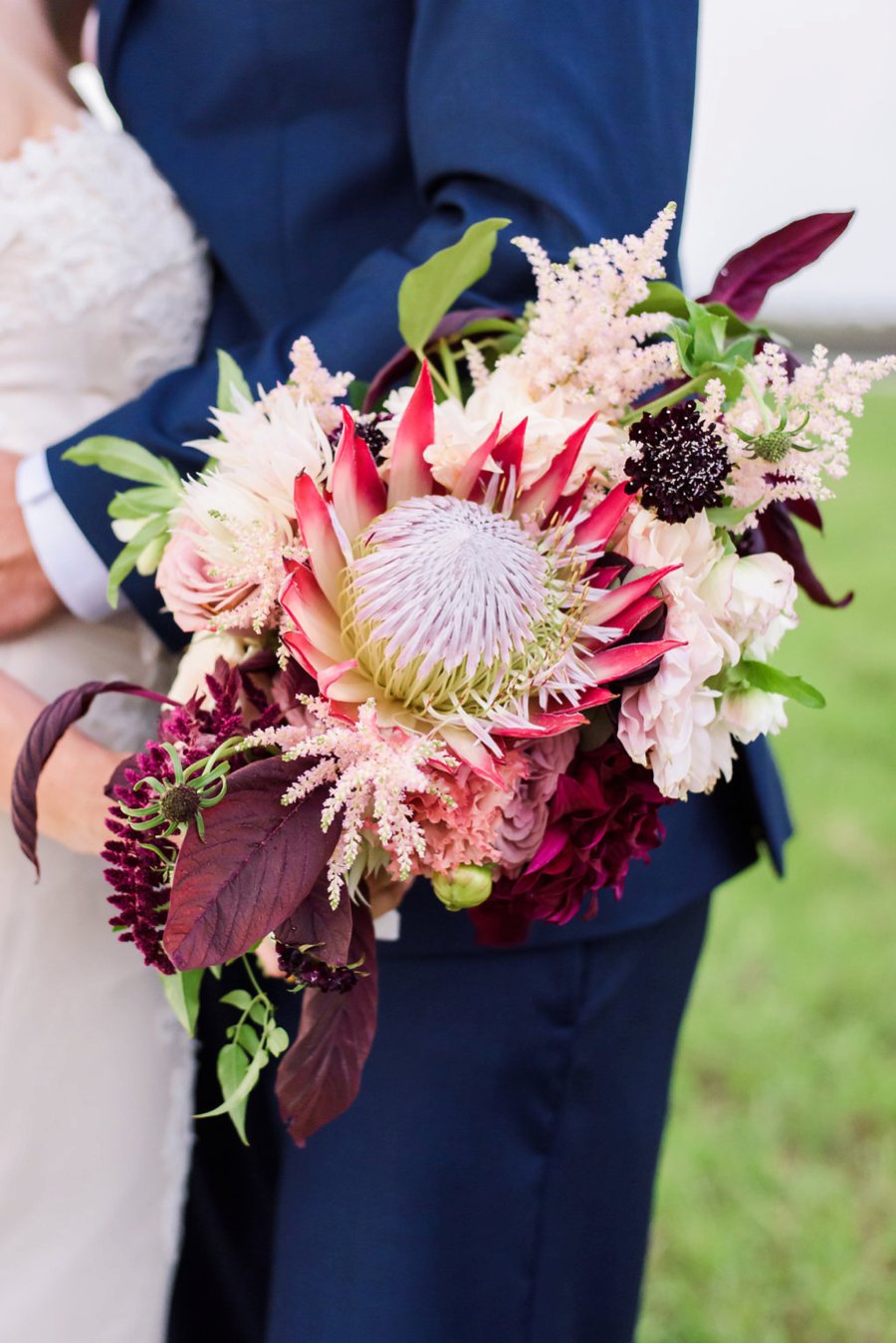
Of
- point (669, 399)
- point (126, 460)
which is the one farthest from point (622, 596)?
point (126, 460)

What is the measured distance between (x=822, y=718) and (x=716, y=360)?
3.11 meters

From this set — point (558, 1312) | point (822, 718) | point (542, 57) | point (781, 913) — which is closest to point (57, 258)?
point (542, 57)

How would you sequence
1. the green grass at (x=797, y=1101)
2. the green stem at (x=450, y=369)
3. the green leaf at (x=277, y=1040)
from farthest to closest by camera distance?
the green grass at (x=797, y=1101)
the green stem at (x=450, y=369)
the green leaf at (x=277, y=1040)

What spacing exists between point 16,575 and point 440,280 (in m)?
0.44

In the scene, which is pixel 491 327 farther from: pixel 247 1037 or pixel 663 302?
pixel 247 1037

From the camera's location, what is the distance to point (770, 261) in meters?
0.75

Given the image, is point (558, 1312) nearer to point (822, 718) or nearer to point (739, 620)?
point (739, 620)

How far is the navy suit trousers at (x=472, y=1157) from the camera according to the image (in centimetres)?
94

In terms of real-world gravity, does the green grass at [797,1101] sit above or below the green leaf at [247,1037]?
below

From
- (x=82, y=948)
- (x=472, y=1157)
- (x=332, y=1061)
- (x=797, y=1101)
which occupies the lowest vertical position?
(x=797, y=1101)

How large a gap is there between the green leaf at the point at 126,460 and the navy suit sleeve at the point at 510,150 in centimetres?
8

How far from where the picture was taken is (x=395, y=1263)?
0.94 metres

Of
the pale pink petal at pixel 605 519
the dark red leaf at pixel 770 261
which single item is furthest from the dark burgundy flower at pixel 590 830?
the dark red leaf at pixel 770 261

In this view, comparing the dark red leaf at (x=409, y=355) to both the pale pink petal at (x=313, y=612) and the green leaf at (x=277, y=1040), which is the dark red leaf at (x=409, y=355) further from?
the green leaf at (x=277, y=1040)
